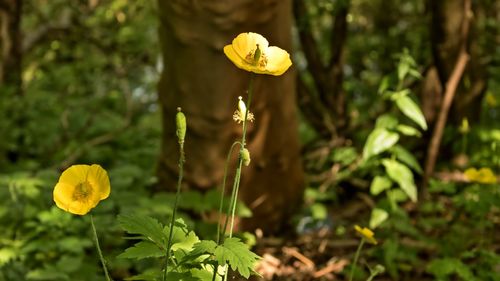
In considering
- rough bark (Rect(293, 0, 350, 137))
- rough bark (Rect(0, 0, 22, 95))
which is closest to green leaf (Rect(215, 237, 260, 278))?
rough bark (Rect(293, 0, 350, 137))

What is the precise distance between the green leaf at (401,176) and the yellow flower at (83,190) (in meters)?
1.60

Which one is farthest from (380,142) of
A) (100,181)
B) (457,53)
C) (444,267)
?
(100,181)

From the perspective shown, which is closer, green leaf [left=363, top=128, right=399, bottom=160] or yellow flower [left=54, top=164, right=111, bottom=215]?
yellow flower [left=54, top=164, right=111, bottom=215]

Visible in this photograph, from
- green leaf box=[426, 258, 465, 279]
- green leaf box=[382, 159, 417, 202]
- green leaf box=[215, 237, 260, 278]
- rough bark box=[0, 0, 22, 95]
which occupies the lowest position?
rough bark box=[0, 0, 22, 95]

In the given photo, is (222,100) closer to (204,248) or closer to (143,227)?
(143,227)

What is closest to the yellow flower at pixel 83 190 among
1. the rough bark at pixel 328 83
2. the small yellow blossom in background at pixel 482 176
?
the small yellow blossom in background at pixel 482 176

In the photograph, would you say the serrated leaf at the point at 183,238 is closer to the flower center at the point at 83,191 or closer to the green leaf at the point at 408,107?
the flower center at the point at 83,191

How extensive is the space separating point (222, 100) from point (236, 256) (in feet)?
5.67

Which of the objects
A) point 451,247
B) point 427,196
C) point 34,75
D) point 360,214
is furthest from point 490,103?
point 34,75

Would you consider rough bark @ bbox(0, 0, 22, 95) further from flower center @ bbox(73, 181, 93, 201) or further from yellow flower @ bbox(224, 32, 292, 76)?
yellow flower @ bbox(224, 32, 292, 76)

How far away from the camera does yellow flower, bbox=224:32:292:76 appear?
140 centimetres

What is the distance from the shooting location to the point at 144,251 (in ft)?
4.69

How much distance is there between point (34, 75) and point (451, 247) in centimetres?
513

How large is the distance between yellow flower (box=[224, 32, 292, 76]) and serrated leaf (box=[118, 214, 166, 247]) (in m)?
0.40
